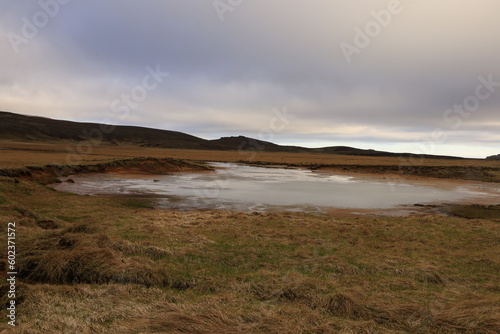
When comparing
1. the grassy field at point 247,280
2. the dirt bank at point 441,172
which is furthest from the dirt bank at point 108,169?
the dirt bank at point 441,172

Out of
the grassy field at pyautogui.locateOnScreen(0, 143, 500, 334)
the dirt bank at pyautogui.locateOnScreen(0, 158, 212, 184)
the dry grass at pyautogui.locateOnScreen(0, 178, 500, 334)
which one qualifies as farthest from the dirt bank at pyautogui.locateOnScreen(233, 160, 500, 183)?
the dry grass at pyautogui.locateOnScreen(0, 178, 500, 334)

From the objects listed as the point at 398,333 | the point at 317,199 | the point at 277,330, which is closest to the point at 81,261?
the point at 277,330

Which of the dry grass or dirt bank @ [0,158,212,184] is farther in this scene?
dirt bank @ [0,158,212,184]

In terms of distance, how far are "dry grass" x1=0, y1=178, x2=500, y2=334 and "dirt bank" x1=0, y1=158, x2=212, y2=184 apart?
18.9 meters

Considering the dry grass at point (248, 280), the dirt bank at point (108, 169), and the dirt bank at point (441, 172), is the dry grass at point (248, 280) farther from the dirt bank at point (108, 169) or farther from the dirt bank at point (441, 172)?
the dirt bank at point (441, 172)

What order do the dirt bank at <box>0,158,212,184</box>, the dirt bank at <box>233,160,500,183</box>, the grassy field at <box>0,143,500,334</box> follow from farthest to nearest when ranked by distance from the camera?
the dirt bank at <box>233,160,500,183</box>
the dirt bank at <box>0,158,212,184</box>
the grassy field at <box>0,143,500,334</box>

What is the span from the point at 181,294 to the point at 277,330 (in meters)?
2.41

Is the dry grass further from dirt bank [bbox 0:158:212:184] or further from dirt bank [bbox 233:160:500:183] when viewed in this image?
dirt bank [bbox 233:160:500:183]

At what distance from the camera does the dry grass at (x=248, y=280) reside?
18.1 feet

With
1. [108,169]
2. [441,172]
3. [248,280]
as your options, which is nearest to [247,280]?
[248,280]

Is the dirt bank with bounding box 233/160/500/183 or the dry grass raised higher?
the dirt bank with bounding box 233/160/500/183

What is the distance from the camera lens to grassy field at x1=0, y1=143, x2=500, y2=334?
217 inches

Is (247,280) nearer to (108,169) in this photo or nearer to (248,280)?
(248,280)

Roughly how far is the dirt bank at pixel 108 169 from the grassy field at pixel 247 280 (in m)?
19.0
